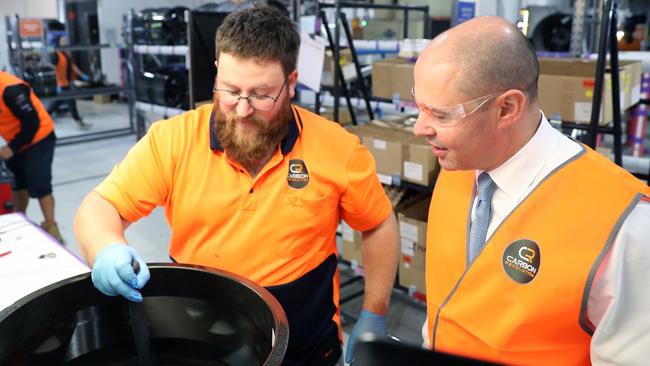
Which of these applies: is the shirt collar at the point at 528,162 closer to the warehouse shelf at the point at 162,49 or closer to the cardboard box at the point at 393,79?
the cardboard box at the point at 393,79

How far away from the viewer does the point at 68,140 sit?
26.6 feet

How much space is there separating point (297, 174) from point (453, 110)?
580 mm

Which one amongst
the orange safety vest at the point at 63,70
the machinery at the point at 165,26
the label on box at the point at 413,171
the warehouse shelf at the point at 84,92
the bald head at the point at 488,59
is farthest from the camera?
the orange safety vest at the point at 63,70

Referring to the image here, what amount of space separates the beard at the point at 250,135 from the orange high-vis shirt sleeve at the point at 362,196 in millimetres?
230

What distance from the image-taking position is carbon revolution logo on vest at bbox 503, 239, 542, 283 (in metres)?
1.11

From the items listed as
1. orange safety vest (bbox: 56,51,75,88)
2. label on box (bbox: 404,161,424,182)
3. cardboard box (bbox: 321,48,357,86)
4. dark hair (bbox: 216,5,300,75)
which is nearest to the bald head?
dark hair (bbox: 216,5,300,75)

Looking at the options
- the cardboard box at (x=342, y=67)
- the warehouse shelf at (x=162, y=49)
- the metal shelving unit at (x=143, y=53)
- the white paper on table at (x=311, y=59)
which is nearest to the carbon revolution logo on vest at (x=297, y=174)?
the white paper on table at (x=311, y=59)

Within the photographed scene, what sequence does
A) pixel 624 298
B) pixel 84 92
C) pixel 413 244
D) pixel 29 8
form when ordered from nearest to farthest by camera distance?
pixel 624 298 → pixel 29 8 → pixel 413 244 → pixel 84 92

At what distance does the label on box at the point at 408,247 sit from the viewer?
3.25 m

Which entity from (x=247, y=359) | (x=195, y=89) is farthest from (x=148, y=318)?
(x=195, y=89)

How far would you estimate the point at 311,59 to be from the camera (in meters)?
3.03

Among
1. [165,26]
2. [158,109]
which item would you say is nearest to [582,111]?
[158,109]

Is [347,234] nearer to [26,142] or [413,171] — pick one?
[413,171]

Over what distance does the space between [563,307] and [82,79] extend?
1072cm
